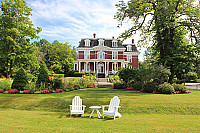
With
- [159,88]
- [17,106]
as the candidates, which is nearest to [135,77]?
[159,88]

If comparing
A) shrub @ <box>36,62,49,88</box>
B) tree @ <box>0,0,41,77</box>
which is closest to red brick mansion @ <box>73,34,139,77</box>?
tree @ <box>0,0,41,77</box>

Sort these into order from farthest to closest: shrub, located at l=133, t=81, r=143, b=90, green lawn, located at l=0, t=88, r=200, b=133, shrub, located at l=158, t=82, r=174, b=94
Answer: shrub, located at l=133, t=81, r=143, b=90 → shrub, located at l=158, t=82, r=174, b=94 → green lawn, located at l=0, t=88, r=200, b=133

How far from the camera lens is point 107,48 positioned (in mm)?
42219

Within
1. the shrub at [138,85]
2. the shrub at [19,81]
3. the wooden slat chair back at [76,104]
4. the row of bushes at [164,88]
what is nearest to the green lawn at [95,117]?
the wooden slat chair back at [76,104]

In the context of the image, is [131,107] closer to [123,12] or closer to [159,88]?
[159,88]

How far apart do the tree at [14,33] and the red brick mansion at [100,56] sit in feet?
53.7

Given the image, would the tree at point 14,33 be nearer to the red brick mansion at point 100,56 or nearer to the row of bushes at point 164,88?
the red brick mansion at point 100,56

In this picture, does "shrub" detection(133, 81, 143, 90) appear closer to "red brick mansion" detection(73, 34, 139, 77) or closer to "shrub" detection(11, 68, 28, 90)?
"shrub" detection(11, 68, 28, 90)

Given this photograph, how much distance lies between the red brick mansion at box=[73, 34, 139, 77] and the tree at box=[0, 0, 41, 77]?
644 inches

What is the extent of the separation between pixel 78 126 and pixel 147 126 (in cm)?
265

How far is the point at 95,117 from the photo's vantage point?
8.07 metres

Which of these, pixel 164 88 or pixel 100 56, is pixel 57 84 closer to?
pixel 164 88

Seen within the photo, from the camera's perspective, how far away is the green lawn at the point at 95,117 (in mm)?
5923

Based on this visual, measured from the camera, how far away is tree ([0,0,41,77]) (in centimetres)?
2506
